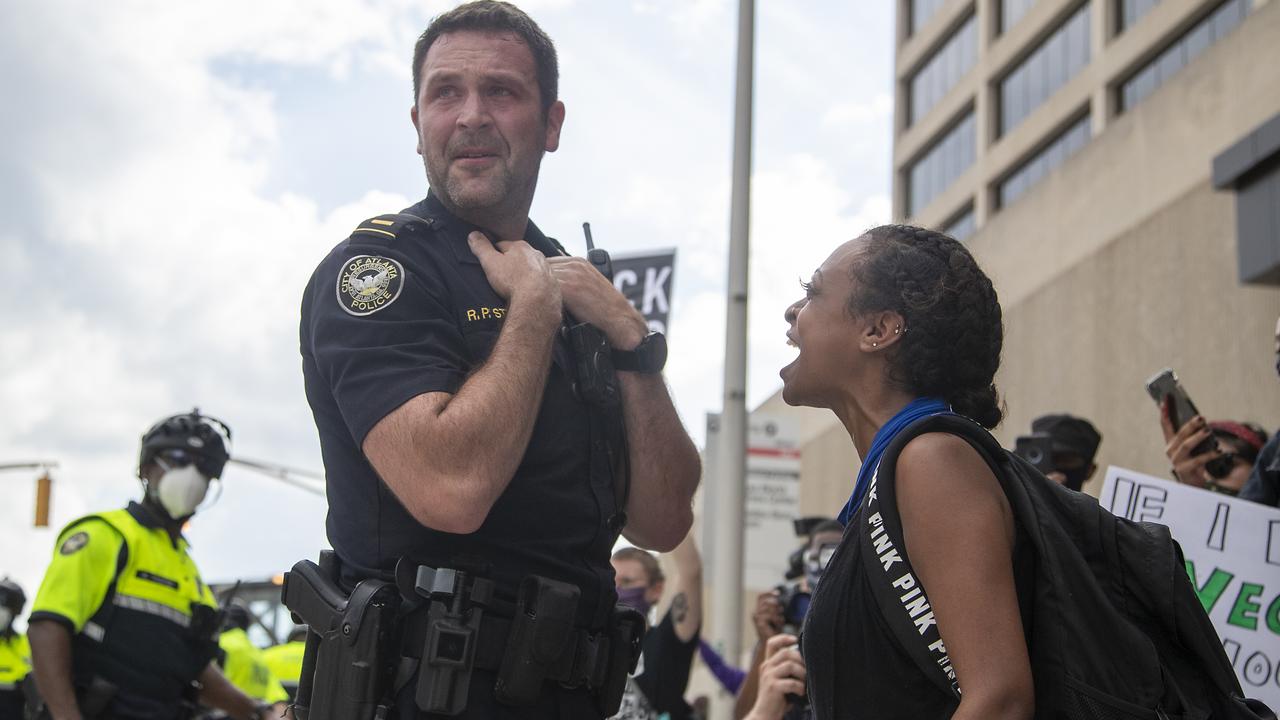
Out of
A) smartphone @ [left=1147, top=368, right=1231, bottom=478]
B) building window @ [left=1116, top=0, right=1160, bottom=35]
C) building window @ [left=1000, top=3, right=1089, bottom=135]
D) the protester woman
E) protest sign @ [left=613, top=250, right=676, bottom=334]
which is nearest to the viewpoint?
the protester woman

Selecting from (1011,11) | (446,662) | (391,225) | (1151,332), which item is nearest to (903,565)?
(446,662)

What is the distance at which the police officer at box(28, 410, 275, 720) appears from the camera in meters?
6.05

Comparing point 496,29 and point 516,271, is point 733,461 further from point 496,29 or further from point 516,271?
point 516,271

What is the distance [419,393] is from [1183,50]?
32488 millimetres

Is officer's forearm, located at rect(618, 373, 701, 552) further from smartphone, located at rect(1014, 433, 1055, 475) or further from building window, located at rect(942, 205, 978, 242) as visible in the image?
building window, located at rect(942, 205, 978, 242)

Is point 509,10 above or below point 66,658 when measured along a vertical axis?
above

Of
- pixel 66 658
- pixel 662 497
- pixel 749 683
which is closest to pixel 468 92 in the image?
pixel 662 497

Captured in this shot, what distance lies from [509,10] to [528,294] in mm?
797

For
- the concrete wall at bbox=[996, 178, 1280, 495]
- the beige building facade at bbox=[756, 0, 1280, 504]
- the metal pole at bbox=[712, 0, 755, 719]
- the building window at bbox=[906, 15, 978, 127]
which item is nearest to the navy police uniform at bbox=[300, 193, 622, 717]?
the beige building facade at bbox=[756, 0, 1280, 504]

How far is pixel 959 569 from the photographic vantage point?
233cm

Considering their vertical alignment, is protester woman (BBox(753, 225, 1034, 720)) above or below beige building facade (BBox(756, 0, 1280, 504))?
below

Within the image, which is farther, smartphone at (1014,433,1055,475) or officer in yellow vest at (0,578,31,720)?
officer in yellow vest at (0,578,31,720)

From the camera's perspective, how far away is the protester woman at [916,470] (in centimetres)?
231

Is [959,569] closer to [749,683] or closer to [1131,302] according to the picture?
[749,683]
